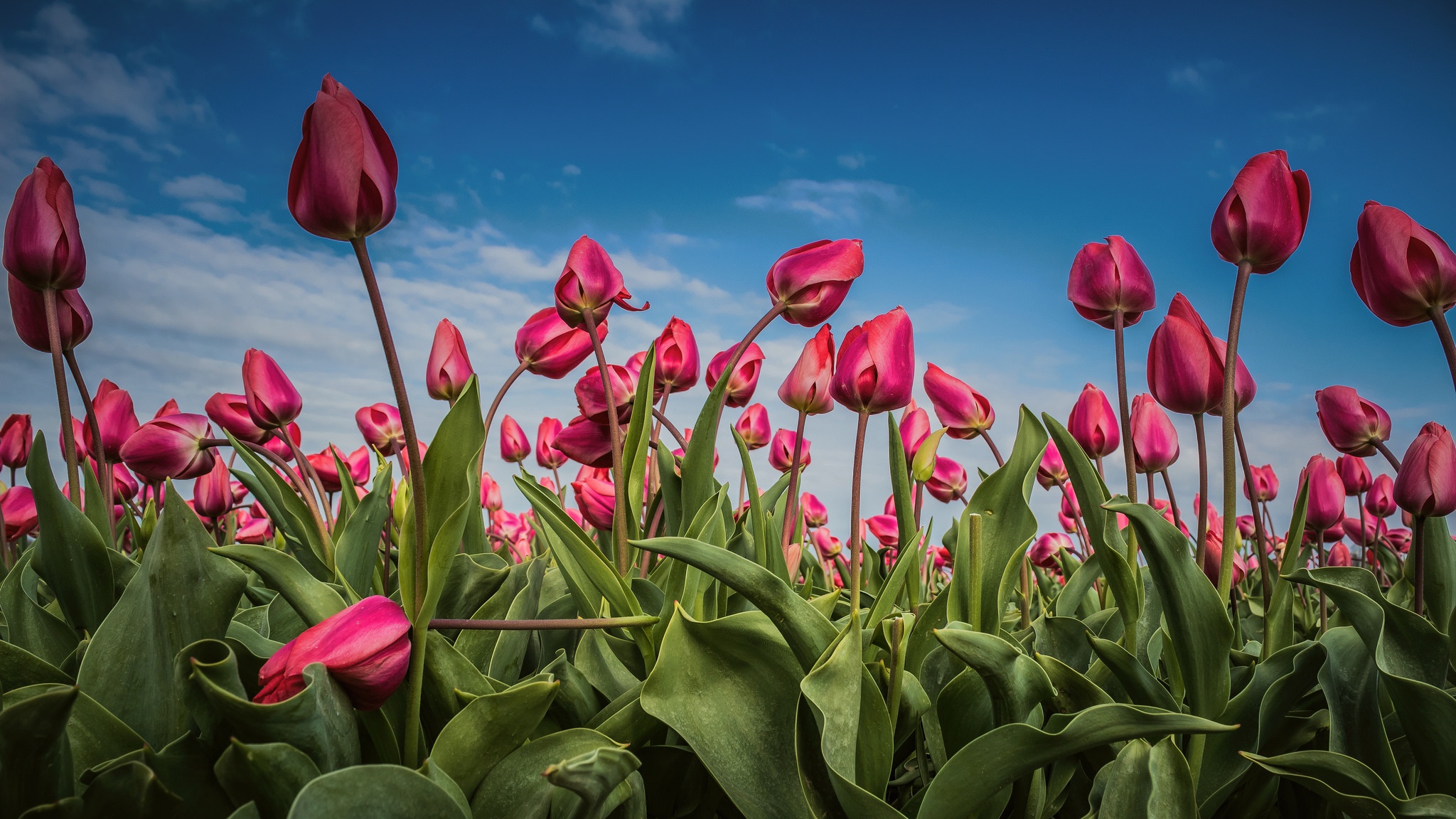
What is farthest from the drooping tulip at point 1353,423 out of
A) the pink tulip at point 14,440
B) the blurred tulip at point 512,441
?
the pink tulip at point 14,440

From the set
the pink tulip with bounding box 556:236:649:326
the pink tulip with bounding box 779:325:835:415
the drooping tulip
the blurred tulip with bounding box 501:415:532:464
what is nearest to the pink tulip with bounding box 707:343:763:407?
the pink tulip with bounding box 779:325:835:415

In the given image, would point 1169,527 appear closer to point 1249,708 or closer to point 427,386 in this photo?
point 1249,708

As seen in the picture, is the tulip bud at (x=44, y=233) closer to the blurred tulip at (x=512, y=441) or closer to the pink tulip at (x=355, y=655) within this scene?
the pink tulip at (x=355, y=655)

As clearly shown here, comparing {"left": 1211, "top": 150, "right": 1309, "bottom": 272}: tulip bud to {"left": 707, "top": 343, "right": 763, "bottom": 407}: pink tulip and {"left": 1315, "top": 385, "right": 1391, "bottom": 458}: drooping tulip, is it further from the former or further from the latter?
{"left": 707, "top": 343, "right": 763, "bottom": 407}: pink tulip

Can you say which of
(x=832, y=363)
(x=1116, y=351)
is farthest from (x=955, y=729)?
(x=832, y=363)

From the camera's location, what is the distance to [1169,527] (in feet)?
2.60

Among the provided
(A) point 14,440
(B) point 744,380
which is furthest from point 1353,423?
(A) point 14,440

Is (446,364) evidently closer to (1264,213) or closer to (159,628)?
(159,628)

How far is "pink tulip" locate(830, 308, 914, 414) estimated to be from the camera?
1185 millimetres

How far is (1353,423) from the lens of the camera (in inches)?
58.1

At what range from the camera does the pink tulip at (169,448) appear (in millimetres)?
1507

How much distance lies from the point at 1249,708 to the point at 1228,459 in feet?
0.94

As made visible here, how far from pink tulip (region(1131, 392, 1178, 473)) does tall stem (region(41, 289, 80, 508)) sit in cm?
176

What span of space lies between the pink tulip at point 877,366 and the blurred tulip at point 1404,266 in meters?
0.63
